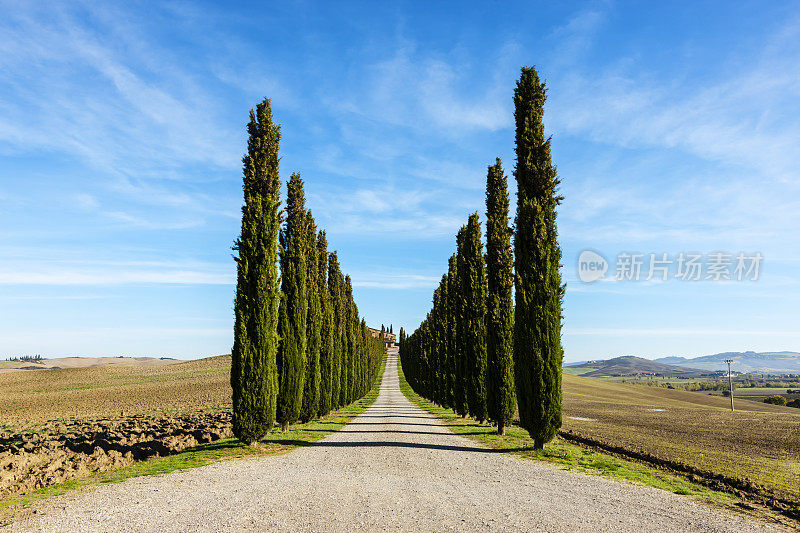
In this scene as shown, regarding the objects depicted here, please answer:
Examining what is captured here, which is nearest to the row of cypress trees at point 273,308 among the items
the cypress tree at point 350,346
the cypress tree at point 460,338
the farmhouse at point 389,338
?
the cypress tree at point 350,346


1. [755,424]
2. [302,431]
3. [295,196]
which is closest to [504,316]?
[302,431]

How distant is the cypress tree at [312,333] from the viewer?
78.7 ft

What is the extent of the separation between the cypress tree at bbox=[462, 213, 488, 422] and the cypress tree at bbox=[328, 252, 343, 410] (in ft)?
33.7

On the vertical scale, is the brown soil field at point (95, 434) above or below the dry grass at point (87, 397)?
above

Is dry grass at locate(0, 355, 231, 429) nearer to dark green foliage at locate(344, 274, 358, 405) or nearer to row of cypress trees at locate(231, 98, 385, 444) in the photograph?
dark green foliage at locate(344, 274, 358, 405)

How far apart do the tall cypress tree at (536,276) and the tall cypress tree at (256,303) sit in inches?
344

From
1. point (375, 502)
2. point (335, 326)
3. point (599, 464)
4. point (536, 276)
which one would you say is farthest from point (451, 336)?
point (375, 502)

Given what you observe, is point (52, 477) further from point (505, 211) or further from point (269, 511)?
point (505, 211)

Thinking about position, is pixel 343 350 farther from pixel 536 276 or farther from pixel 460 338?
pixel 536 276

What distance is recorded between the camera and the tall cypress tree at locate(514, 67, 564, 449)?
14.8 m

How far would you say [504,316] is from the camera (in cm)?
2117

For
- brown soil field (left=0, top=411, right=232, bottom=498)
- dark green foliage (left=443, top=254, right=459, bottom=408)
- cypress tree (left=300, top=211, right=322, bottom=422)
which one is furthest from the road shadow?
dark green foliage (left=443, top=254, right=459, bottom=408)

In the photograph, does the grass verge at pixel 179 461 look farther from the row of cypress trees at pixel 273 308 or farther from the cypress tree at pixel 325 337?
the cypress tree at pixel 325 337

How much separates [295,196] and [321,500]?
1888 centimetres
